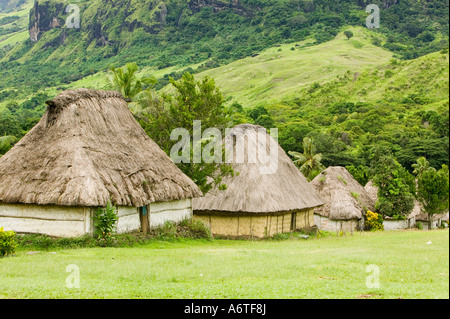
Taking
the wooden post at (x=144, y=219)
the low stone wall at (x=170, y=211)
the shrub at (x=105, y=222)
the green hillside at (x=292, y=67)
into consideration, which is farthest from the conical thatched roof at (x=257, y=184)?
the green hillside at (x=292, y=67)

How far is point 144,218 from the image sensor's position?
19.3 meters

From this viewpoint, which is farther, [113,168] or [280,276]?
[113,168]

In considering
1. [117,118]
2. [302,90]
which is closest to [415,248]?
[117,118]

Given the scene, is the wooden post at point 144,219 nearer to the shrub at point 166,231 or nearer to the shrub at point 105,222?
the shrub at point 166,231

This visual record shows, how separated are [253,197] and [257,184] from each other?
85 centimetres

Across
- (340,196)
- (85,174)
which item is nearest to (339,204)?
(340,196)

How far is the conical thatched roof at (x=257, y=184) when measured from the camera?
2353 cm

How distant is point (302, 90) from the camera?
364 ft

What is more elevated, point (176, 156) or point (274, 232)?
point (176, 156)

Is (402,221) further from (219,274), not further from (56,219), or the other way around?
(219,274)

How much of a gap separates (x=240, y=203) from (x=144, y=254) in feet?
29.3

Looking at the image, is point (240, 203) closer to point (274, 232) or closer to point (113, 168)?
point (274, 232)

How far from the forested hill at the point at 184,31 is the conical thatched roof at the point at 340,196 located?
369ft

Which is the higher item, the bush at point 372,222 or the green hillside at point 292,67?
the green hillside at point 292,67
